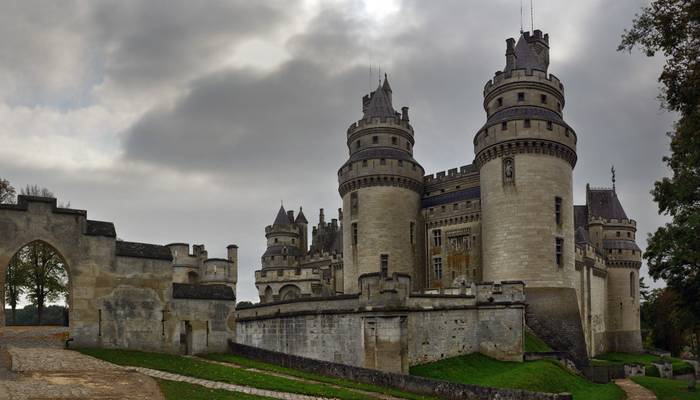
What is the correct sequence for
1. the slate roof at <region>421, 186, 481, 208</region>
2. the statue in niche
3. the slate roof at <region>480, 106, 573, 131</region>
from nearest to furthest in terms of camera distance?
the statue in niche
the slate roof at <region>480, 106, 573, 131</region>
the slate roof at <region>421, 186, 481, 208</region>

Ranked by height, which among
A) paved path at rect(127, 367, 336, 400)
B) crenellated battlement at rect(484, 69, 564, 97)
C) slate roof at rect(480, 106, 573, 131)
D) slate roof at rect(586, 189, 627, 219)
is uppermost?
crenellated battlement at rect(484, 69, 564, 97)

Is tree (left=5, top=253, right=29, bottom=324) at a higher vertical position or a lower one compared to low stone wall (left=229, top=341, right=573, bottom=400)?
higher

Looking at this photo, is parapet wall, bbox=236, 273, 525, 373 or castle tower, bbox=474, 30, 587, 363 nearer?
parapet wall, bbox=236, 273, 525, 373

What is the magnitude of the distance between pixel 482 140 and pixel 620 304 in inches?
1054

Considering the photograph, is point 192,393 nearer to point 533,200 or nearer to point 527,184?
point 533,200

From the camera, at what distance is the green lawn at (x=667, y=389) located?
99.5 feet

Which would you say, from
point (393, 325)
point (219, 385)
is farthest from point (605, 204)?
point (219, 385)

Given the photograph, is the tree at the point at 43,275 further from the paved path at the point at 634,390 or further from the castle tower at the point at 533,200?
the paved path at the point at 634,390

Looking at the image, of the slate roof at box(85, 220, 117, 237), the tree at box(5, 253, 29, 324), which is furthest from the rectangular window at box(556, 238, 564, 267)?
the tree at box(5, 253, 29, 324)

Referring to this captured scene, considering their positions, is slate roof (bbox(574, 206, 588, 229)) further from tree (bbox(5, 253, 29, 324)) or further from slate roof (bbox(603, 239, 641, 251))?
tree (bbox(5, 253, 29, 324))

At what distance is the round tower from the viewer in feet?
124

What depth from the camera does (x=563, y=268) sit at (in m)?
38.3

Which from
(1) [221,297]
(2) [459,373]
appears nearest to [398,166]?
(2) [459,373]

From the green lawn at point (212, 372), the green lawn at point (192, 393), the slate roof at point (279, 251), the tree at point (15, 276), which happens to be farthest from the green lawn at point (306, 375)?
the slate roof at point (279, 251)
